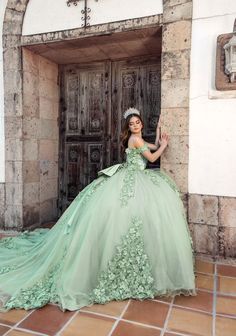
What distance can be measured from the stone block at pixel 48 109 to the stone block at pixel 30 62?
380 mm

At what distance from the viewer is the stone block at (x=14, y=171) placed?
3991 millimetres

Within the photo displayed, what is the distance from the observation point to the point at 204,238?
3.19m

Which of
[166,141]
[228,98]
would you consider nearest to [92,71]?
[166,141]

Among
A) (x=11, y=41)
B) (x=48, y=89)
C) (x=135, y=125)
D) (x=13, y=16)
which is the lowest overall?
(x=135, y=125)

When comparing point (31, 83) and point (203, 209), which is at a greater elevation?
point (31, 83)

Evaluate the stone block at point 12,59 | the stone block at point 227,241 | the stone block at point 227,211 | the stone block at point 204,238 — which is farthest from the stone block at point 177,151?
the stone block at point 12,59

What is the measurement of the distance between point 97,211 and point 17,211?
198 cm

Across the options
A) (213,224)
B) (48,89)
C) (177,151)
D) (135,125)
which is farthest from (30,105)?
(213,224)

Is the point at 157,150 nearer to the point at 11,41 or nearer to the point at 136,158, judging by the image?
the point at 136,158

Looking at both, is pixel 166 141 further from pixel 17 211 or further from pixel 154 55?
pixel 17 211

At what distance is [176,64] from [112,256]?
2132 millimetres

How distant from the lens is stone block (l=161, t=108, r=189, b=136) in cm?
320

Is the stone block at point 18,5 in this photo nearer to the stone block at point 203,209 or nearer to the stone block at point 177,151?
the stone block at point 177,151

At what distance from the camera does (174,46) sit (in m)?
3.20
